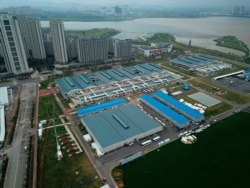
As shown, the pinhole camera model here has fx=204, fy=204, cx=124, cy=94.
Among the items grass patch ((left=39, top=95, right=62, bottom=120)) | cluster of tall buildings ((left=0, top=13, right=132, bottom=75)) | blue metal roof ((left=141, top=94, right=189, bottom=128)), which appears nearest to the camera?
blue metal roof ((left=141, top=94, right=189, bottom=128))

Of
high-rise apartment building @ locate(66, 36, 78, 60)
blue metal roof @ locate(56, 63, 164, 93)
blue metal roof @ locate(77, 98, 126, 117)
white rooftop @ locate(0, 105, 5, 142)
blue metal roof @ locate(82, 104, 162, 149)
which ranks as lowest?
white rooftop @ locate(0, 105, 5, 142)

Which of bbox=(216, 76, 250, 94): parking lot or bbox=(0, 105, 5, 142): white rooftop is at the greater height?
bbox=(216, 76, 250, 94): parking lot

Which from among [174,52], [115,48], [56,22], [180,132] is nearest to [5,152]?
[180,132]

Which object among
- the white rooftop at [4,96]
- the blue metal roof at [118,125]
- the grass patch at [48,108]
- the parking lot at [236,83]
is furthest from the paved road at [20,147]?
the parking lot at [236,83]

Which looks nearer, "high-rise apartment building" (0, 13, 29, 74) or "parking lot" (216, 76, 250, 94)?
"parking lot" (216, 76, 250, 94)

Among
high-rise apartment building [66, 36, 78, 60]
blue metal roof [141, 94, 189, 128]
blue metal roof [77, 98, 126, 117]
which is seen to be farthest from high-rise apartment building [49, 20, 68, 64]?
blue metal roof [141, 94, 189, 128]

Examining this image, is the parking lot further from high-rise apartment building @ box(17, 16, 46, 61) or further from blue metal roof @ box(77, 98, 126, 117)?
high-rise apartment building @ box(17, 16, 46, 61)

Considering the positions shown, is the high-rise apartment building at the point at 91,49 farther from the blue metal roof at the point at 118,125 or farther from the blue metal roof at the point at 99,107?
the blue metal roof at the point at 118,125

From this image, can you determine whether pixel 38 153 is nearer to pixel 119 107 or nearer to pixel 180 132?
pixel 119 107
